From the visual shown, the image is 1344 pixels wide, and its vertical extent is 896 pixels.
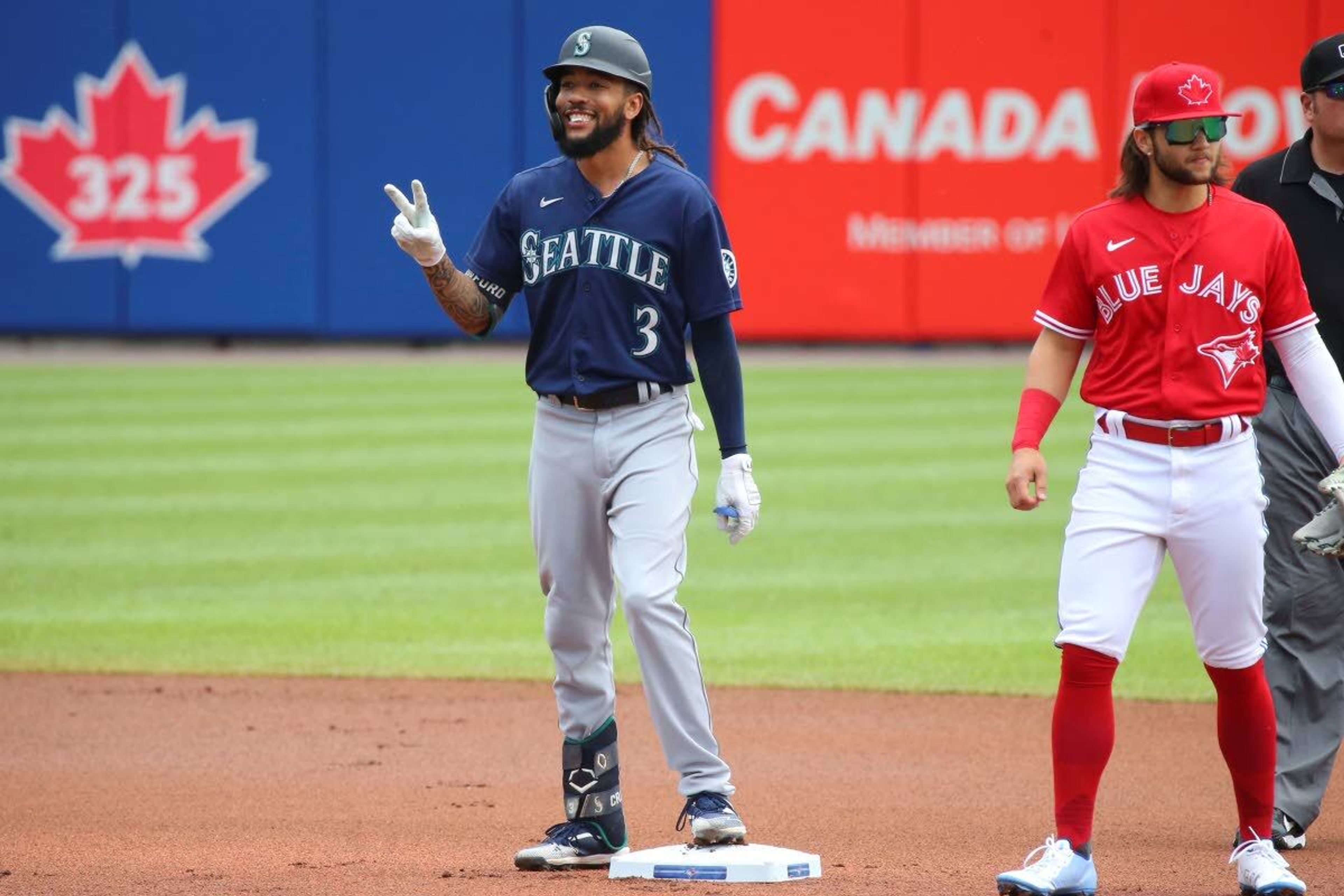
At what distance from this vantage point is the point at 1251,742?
4.44 metres

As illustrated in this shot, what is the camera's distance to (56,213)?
20.5 m

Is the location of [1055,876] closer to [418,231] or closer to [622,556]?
[622,556]

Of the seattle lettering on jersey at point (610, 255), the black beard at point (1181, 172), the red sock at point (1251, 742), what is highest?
the black beard at point (1181, 172)

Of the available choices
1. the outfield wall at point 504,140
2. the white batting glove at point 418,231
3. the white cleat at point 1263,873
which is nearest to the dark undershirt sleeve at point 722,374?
the white batting glove at point 418,231

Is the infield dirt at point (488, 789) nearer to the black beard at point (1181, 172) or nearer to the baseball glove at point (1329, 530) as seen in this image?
the baseball glove at point (1329, 530)

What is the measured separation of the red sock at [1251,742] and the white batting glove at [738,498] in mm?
1119

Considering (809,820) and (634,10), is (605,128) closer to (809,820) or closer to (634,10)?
(809,820)

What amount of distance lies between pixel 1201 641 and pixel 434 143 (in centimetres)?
1681

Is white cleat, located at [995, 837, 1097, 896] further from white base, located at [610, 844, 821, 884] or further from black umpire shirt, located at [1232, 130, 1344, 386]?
black umpire shirt, located at [1232, 130, 1344, 386]

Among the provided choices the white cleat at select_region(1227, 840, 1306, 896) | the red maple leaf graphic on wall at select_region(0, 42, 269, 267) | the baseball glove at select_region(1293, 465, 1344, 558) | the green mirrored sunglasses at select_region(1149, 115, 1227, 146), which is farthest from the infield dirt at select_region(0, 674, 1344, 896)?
the red maple leaf graphic on wall at select_region(0, 42, 269, 267)

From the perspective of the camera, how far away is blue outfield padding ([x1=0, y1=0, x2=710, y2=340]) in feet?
66.5

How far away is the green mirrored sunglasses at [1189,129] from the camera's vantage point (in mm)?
4227

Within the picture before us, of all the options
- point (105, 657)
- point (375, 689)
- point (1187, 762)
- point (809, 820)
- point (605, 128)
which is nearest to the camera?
point (605, 128)

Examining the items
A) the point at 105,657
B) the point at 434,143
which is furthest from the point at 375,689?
the point at 434,143
